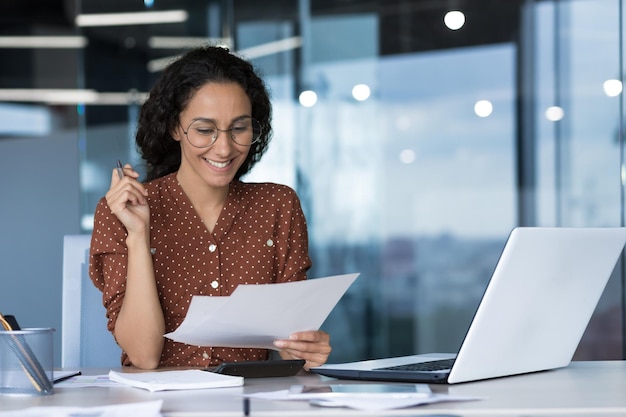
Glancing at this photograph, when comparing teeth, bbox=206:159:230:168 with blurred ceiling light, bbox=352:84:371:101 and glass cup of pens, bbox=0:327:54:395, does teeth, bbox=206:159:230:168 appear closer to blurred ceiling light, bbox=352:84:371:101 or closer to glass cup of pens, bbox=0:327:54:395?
glass cup of pens, bbox=0:327:54:395

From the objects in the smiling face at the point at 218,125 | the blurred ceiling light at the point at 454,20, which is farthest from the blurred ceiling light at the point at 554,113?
the smiling face at the point at 218,125

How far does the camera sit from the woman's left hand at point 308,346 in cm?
168

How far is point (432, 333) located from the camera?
14.2 ft

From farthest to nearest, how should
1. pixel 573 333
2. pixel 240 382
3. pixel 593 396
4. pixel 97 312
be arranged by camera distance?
1. pixel 97 312
2. pixel 573 333
3. pixel 240 382
4. pixel 593 396

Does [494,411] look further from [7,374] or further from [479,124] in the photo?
[479,124]

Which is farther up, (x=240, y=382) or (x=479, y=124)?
(x=479, y=124)

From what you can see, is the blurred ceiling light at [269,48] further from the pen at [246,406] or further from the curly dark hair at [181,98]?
the pen at [246,406]

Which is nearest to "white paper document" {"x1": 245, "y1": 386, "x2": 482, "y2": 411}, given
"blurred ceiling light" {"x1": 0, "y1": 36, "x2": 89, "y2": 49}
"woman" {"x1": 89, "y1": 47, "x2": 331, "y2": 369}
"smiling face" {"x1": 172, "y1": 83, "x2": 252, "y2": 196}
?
"woman" {"x1": 89, "y1": 47, "x2": 331, "y2": 369}

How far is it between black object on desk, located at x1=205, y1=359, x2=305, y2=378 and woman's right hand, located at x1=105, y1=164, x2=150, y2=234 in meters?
0.42

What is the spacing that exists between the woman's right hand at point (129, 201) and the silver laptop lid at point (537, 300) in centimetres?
77

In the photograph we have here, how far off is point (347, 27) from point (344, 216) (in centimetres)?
91

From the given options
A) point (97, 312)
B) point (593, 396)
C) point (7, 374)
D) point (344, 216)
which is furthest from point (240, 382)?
point (344, 216)

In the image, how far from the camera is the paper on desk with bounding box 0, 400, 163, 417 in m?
1.19

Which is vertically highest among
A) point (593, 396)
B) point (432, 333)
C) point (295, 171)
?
point (295, 171)
